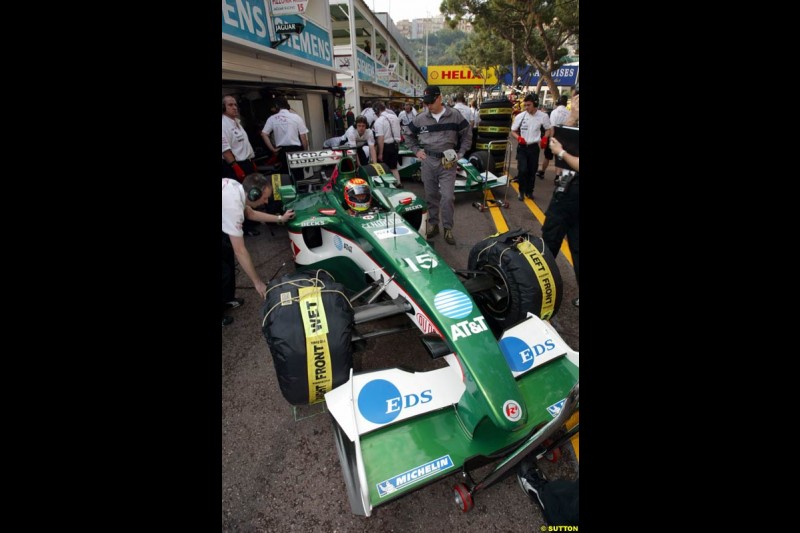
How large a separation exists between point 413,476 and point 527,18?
2399 cm

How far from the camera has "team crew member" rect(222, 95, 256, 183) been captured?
541 cm

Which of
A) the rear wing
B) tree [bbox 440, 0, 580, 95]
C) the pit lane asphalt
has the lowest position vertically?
the pit lane asphalt

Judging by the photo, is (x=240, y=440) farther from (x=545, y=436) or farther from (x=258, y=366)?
(x=545, y=436)

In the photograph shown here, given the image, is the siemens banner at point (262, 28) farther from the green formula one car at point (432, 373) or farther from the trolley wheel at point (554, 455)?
the trolley wheel at point (554, 455)

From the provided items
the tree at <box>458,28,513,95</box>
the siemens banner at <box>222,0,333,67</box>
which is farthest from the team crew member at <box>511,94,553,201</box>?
the tree at <box>458,28,513,95</box>

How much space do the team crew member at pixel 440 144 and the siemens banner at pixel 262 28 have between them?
168 inches

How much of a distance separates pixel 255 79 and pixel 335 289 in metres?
8.03

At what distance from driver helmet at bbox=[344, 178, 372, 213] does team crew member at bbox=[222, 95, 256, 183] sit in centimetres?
313

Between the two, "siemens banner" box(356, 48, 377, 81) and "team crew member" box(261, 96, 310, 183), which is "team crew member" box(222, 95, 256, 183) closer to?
"team crew member" box(261, 96, 310, 183)

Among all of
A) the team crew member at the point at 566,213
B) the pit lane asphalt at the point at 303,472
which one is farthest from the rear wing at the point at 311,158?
the team crew member at the point at 566,213

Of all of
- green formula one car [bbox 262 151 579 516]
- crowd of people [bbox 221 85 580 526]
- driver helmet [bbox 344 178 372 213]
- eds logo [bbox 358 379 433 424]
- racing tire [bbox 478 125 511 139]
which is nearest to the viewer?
green formula one car [bbox 262 151 579 516]

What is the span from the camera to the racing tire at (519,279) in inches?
105

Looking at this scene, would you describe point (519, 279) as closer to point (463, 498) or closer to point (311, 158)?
point (463, 498)
